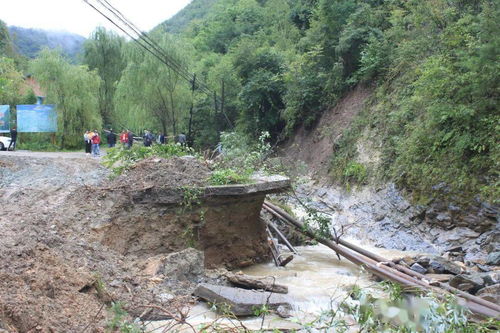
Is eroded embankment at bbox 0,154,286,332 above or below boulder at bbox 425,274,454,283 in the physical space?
above

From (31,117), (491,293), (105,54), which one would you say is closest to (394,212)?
(491,293)

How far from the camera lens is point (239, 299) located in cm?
641

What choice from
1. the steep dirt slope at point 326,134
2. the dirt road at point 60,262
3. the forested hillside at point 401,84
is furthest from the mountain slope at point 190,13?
the dirt road at point 60,262

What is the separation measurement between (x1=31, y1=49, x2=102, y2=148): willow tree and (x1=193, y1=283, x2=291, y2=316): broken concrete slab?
87.3 ft

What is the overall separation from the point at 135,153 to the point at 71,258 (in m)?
4.73

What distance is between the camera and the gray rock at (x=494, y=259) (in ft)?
32.3

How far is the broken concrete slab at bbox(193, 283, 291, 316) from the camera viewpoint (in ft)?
20.6

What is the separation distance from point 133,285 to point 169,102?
28003 millimetres

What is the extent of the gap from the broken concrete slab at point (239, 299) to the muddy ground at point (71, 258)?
0.27 meters

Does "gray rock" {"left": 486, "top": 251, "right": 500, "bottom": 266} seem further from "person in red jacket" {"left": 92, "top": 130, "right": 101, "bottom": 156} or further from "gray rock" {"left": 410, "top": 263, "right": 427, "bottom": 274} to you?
"person in red jacket" {"left": 92, "top": 130, "right": 101, "bottom": 156}

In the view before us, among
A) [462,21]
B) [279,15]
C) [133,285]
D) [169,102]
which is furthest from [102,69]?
[133,285]

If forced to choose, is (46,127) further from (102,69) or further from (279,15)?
(279,15)

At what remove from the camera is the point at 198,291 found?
6719 millimetres

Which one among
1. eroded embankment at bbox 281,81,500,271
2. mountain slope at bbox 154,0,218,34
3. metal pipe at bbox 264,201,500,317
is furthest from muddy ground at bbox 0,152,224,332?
mountain slope at bbox 154,0,218,34
